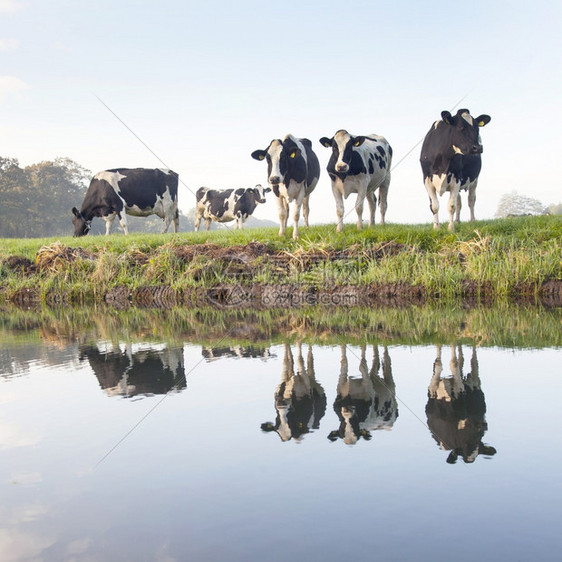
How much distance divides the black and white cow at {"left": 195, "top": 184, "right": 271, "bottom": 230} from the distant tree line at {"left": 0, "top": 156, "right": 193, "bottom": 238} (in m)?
32.9

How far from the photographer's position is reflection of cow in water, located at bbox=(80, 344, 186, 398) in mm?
4571

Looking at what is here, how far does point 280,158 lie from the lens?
13.6m

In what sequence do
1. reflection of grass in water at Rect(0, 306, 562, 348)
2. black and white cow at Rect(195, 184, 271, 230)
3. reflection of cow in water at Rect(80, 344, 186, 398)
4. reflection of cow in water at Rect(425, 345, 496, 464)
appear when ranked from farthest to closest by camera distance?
black and white cow at Rect(195, 184, 271, 230), reflection of grass in water at Rect(0, 306, 562, 348), reflection of cow in water at Rect(80, 344, 186, 398), reflection of cow in water at Rect(425, 345, 496, 464)

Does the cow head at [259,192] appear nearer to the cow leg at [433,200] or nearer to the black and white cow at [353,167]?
the black and white cow at [353,167]

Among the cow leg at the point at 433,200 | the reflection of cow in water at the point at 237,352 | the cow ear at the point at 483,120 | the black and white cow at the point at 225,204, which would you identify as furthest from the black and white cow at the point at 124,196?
the reflection of cow in water at the point at 237,352

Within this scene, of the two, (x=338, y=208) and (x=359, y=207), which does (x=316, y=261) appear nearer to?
(x=338, y=208)

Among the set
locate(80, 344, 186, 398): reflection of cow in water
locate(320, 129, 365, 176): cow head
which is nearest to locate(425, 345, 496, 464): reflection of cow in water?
locate(80, 344, 186, 398): reflection of cow in water

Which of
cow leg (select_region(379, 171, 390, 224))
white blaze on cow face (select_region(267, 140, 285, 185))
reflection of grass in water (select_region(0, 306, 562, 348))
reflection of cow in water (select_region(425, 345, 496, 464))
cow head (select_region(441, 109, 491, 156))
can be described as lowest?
reflection of grass in water (select_region(0, 306, 562, 348))

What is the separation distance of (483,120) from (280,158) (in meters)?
4.62

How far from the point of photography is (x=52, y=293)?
13930 millimetres

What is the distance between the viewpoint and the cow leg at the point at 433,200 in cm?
1380

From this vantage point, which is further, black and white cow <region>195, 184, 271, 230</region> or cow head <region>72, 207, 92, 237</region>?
black and white cow <region>195, 184, 271, 230</region>

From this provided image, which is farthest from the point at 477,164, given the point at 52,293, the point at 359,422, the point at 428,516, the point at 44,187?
the point at 44,187

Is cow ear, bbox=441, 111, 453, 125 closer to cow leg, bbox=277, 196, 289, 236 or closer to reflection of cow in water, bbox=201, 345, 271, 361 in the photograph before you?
cow leg, bbox=277, 196, 289, 236
